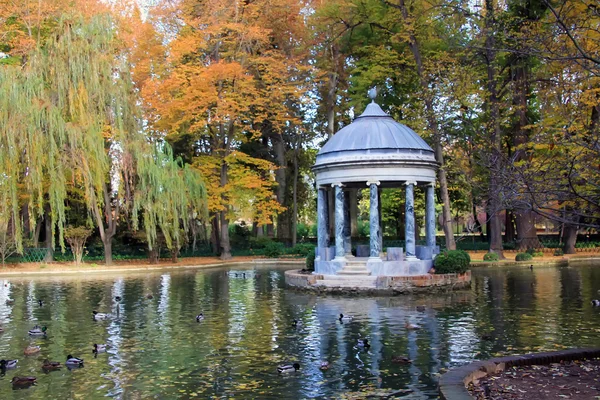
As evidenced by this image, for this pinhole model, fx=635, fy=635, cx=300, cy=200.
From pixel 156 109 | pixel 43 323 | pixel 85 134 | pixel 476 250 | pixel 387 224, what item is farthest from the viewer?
pixel 387 224

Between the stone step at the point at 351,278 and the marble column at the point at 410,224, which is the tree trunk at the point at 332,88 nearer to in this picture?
the marble column at the point at 410,224

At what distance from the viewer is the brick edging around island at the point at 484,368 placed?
25.8 feet

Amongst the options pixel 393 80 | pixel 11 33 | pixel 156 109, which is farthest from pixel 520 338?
pixel 11 33

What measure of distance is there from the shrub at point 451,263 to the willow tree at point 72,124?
16.2 meters

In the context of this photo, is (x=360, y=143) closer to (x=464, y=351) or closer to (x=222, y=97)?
(x=464, y=351)

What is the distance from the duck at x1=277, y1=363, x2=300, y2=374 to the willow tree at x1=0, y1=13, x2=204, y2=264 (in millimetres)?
20465

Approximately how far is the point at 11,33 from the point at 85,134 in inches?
486

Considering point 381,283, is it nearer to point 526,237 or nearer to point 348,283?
point 348,283

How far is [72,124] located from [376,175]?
14.6 m

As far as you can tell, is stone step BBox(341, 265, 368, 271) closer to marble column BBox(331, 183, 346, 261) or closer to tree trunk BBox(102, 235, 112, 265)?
marble column BBox(331, 183, 346, 261)

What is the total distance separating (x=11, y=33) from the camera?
121 feet

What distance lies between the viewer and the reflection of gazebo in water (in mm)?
23234

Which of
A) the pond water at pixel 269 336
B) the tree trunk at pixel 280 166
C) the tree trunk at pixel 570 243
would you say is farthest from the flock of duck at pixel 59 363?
the tree trunk at pixel 280 166

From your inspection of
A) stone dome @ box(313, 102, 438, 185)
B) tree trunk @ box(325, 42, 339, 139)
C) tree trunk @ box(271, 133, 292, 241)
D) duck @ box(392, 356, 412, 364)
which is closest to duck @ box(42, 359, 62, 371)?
duck @ box(392, 356, 412, 364)
